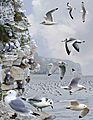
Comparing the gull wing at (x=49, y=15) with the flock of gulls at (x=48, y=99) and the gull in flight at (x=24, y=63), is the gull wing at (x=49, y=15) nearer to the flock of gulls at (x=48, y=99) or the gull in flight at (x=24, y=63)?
the flock of gulls at (x=48, y=99)

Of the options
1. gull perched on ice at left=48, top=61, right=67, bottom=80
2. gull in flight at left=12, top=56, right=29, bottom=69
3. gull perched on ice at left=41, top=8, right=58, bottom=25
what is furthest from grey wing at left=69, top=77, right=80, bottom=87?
gull in flight at left=12, top=56, right=29, bottom=69

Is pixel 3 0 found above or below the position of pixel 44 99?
above

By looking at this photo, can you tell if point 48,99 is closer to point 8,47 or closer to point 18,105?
point 18,105

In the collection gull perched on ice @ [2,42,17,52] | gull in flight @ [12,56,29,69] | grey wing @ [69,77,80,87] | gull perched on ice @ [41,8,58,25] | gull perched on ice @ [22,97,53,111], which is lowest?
gull perched on ice @ [22,97,53,111]

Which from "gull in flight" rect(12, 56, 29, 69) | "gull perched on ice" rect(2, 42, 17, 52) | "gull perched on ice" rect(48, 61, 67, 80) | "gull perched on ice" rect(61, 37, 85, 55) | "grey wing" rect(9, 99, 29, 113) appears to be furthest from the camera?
"gull in flight" rect(12, 56, 29, 69)

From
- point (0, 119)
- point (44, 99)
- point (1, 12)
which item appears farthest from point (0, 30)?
point (44, 99)

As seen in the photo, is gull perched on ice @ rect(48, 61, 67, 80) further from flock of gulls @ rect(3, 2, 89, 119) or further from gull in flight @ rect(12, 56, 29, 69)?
gull in flight @ rect(12, 56, 29, 69)

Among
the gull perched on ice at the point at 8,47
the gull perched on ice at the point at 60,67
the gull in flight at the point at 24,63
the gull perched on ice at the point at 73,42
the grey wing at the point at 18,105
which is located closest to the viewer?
the grey wing at the point at 18,105

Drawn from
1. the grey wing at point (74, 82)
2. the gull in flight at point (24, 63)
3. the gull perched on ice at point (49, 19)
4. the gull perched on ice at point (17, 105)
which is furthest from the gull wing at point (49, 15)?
the gull in flight at point (24, 63)

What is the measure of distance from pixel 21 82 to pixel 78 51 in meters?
1.92

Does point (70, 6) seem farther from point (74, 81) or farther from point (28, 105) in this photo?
point (28, 105)

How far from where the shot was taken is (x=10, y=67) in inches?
339

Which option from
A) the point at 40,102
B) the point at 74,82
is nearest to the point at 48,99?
the point at 40,102

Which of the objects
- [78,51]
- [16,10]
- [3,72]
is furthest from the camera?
[16,10]
